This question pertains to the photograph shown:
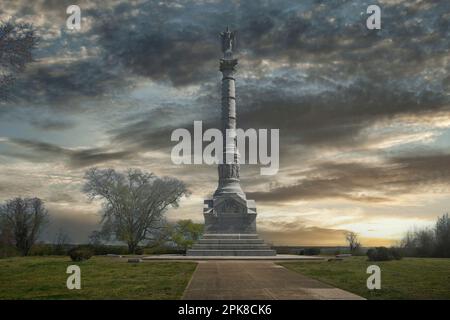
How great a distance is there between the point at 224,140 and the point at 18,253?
88.7 ft

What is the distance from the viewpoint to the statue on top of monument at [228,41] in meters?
54.0

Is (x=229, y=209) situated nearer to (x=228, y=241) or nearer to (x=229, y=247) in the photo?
(x=228, y=241)

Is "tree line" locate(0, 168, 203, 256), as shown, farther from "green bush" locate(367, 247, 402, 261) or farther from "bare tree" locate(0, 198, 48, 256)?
"green bush" locate(367, 247, 402, 261)

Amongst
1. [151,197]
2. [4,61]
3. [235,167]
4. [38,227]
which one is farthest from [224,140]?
[4,61]

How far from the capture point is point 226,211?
1962 inches

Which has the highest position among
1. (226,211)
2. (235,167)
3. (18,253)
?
(235,167)

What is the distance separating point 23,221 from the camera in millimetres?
55594

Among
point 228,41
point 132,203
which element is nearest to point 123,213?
point 132,203

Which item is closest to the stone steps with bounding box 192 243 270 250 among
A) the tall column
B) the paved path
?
the tall column

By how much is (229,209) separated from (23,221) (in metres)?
25.2

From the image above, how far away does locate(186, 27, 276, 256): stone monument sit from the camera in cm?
4622

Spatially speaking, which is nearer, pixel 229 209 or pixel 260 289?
pixel 260 289
